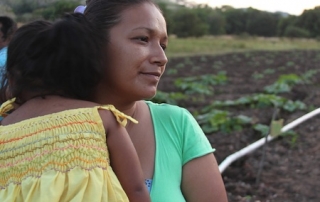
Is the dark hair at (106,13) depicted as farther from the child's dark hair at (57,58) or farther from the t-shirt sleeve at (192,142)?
the t-shirt sleeve at (192,142)

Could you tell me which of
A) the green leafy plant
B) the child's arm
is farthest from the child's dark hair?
the green leafy plant

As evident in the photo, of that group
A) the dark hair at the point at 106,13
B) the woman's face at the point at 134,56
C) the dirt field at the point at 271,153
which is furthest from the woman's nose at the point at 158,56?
the dirt field at the point at 271,153

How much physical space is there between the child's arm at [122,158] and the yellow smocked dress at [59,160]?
2cm

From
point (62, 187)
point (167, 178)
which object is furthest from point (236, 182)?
point (62, 187)

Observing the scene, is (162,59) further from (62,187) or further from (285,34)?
(285,34)

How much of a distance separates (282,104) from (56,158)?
7225 mm

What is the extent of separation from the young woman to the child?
77 mm

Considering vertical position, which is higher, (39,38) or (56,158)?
(39,38)

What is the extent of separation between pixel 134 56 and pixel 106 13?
138mm

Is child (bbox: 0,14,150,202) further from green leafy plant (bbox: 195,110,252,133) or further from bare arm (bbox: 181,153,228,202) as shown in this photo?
green leafy plant (bbox: 195,110,252,133)

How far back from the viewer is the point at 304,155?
18.6 feet

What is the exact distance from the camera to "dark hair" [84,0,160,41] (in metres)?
1.47

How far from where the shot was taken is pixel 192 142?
5.02ft

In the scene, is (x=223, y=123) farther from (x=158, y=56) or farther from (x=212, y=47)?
(x=212, y=47)
